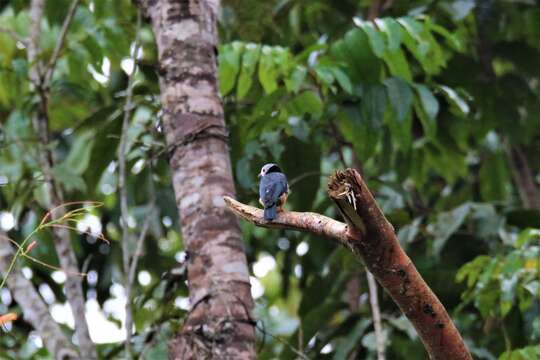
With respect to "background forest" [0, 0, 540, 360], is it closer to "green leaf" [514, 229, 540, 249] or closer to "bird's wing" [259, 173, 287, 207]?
"green leaf" [514, 229, 540, 249]

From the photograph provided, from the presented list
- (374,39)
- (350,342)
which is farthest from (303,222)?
(350,342)

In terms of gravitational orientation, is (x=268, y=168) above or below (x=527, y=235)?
above

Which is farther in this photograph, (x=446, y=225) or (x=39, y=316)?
(x=446, y=225)

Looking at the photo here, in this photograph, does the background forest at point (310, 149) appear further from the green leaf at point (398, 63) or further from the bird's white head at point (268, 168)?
the bird's white head at point (268, 168)

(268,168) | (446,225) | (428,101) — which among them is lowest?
(446,225)

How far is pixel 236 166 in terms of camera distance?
14.5 ft

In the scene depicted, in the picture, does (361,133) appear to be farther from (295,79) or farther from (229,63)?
(229,63)

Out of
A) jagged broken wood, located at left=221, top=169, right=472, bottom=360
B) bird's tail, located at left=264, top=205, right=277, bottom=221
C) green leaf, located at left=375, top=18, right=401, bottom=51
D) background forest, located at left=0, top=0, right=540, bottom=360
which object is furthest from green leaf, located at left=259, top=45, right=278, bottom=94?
jagged broken wood, located at left=221, top=169, right=472, bottom=360

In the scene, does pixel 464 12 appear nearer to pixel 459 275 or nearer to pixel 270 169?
pixel 459 275

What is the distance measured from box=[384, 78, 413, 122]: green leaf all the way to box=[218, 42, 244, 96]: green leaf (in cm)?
67

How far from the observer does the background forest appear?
4055 mm

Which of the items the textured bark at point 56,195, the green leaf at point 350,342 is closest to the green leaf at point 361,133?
the green leaf at point 350,342

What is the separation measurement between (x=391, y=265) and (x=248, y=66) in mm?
2032

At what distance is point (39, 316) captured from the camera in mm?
3719
